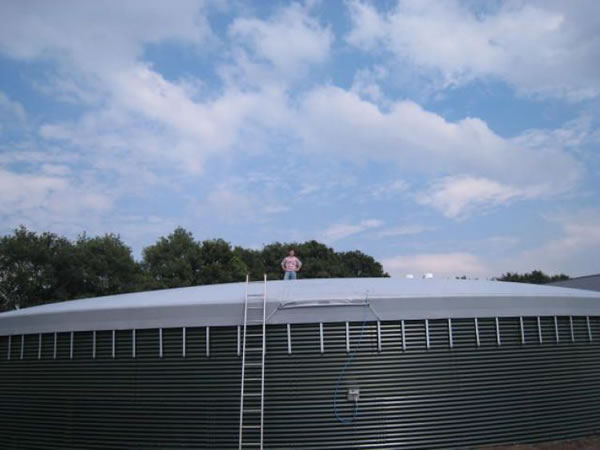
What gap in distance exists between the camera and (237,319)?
12641 mm

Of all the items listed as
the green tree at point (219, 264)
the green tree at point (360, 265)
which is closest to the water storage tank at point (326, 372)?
the green tree at point (219, 264)

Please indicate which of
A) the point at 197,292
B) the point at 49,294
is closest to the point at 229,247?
the point at 49,294

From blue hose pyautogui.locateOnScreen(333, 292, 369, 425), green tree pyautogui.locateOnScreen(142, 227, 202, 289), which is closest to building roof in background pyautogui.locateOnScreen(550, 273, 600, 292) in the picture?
blue hose pyautogui.locateOnScreen(333, 292, 369, 425)

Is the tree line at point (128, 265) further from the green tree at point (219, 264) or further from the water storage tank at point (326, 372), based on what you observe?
the water storage tank at point (326, 372)

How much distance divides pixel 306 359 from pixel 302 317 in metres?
0.91

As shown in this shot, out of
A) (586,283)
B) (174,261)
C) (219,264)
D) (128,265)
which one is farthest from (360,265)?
(586,283)

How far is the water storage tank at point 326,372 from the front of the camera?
12188 millimetres

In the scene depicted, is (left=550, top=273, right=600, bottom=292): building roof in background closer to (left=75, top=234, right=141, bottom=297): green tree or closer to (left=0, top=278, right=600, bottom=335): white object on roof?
(left=0, top=278, right=600, bottom=335): white object on roof

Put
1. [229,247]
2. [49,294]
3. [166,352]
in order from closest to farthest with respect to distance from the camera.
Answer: [166,352] → [49,294] → [229,247]

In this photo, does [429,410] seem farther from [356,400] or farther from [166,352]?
[166,352]

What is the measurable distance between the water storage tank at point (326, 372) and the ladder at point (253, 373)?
0.16 metres

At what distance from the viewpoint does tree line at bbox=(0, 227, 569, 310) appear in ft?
156

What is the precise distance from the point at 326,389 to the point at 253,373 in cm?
163

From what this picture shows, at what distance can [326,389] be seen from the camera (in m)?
12.2
